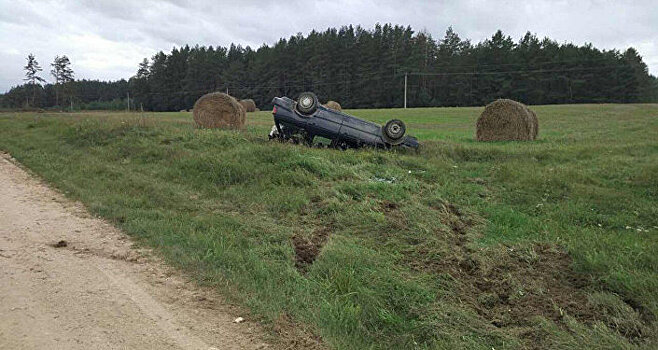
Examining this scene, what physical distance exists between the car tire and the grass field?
129 cm

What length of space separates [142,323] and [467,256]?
3586 mm

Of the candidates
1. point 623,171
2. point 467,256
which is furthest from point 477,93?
point 467,256

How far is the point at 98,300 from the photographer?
145 inches

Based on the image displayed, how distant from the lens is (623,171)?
30.6 feet

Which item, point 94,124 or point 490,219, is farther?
point 94,124

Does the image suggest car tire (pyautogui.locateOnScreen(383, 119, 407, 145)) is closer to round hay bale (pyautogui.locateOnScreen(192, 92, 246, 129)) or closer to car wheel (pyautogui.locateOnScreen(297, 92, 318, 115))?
car wheel (pyautogui.locateOnScreen(297, 92, 318, 115))

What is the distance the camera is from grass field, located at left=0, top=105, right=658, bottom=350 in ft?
12.0

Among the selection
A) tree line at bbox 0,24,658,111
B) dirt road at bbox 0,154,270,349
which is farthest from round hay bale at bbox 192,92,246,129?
tree line at bbox 0,24,658,111

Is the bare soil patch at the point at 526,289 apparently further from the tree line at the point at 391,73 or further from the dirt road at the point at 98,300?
the tree line at the point at 391,73

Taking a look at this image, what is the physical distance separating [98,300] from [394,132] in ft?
32.0

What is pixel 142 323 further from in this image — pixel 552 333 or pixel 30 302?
pixel 552 333

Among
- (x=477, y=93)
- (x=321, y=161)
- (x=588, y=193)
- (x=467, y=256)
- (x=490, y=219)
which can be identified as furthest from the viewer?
(x=477, y=93)

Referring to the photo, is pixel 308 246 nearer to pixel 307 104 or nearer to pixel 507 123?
pixel 307 104

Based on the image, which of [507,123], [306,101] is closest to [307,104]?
[306,101]
